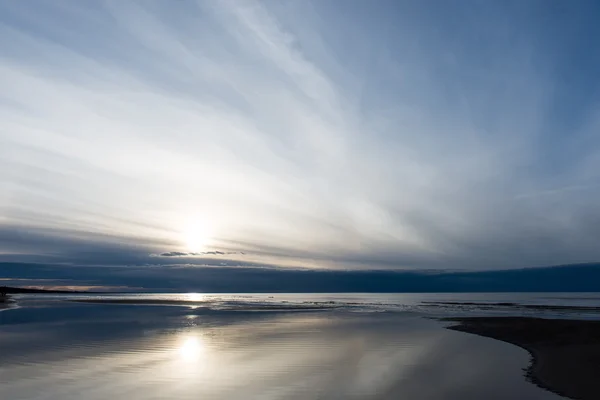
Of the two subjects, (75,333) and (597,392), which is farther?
(75,333)

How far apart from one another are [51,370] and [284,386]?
360 inches

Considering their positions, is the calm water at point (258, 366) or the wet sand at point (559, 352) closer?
the calm water at point (258, 366)

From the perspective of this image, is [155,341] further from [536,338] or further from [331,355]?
[536,338]

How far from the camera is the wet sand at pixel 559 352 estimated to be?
50.3 feet

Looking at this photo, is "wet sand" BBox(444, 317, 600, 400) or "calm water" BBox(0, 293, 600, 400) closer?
"calm water" BBox(0, 293, 600, 400)

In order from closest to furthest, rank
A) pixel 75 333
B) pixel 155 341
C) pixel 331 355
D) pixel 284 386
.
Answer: pixel 284 386
pixel 331 355
pixel 155 341
pixel 75 333

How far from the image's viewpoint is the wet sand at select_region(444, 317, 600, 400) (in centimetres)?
1533

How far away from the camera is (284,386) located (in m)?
15.3

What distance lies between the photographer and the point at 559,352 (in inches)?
894

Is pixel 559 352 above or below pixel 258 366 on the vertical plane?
above

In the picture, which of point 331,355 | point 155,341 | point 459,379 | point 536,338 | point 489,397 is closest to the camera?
point 489,397

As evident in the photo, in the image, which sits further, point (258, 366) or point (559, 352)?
point (559, 352)

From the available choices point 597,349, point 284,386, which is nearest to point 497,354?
point 597,349

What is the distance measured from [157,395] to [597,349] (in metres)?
21.1
